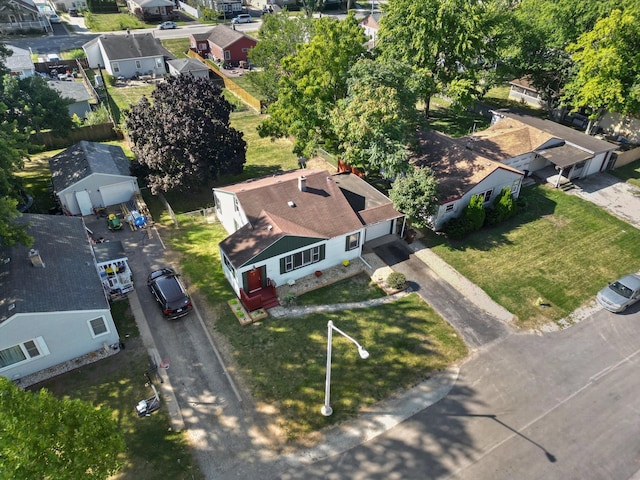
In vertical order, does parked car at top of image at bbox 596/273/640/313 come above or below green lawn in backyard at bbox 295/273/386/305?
above

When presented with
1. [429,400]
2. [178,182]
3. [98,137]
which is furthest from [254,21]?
[429,400]

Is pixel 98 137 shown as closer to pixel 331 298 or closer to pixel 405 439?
pixel 331 298

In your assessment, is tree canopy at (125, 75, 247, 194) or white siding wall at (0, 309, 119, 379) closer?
white siding wall at (0, 309, 119, 379)

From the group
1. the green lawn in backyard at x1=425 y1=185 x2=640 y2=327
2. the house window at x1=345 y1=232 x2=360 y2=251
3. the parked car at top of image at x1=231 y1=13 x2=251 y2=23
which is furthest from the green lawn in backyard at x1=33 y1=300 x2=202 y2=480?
the parked car at top of image at x1=231 y1=13 x2=251 y2=23

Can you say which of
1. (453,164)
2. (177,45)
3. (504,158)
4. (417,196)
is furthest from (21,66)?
(504,158)

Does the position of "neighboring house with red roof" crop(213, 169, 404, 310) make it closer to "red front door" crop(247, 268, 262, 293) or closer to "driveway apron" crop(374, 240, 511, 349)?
"red front door" crop(247, 268, 262, 293)

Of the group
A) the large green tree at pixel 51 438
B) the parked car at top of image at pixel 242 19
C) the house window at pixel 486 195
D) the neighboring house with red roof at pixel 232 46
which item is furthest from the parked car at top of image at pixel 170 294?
the parked car at top of image at pixel 242 19
